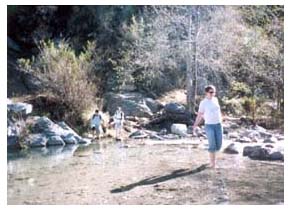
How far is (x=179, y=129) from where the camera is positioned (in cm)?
1238

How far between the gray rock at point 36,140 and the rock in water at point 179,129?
299 cm

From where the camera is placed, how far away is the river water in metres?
6.66

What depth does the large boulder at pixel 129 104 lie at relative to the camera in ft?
46.5

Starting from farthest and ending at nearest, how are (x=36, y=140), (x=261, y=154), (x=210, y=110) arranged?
1. (x=36, y=140)
2. (x=261, y=154)
3. (x=210, y=110)

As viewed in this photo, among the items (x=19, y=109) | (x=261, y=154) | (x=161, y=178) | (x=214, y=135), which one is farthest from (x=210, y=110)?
(x=19, y=109)

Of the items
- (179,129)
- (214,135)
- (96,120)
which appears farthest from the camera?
(179,129)

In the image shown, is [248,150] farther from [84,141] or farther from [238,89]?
[238,89]

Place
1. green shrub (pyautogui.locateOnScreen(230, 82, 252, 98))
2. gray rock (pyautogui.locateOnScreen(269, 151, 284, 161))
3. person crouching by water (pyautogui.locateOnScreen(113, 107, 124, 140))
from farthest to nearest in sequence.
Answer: green shrub (pyautogui.locateOnScreen(230, 82, 252, 98)) → person crouching by water (pyautogui.locateOnScreen(113, 107, 124, 140)) → gray rock (pyautogui.locateOnScreen(269, 151, 284, 161))

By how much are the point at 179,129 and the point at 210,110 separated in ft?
15.2

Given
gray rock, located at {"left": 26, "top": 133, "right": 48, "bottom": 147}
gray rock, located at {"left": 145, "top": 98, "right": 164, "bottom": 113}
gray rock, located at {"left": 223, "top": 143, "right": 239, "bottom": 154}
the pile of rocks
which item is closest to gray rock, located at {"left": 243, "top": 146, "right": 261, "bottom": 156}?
gray rock, located at {"left": 223, "top": 143, "right": 239, "bottom": 154}

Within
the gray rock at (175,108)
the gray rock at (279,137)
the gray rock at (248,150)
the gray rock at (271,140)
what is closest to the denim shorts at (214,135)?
the gray rock at (248,150)

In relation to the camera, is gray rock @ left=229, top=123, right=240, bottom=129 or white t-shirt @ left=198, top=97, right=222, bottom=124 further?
gray rock @ left=229, top=123, right=240, bottom=129

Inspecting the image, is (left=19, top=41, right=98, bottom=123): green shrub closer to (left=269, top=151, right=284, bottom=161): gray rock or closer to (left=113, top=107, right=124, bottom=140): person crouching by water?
(left=113, top=107, right=124, bottom=140): person crouching by water

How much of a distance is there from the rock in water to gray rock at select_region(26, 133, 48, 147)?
2.99 meters
